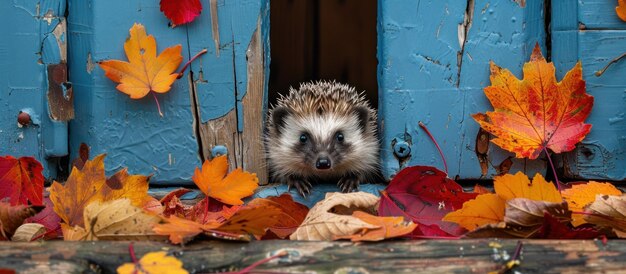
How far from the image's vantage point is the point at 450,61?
11.1 ft

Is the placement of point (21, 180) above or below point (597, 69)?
below

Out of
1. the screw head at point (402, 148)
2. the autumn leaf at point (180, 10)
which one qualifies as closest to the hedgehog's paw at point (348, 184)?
the screw head at point (402, 148)

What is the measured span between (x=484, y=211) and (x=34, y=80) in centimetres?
203

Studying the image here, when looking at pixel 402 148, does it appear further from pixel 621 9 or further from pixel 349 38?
pixel 349 38

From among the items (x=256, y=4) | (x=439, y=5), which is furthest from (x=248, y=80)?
(x=439, y=5)

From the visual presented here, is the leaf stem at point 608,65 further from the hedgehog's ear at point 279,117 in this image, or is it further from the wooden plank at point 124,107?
the wooden plank at point 124,107

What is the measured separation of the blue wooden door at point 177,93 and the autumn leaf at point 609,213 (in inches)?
60.1

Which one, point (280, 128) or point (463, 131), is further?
point (280, 128)

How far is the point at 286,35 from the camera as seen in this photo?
595 cm

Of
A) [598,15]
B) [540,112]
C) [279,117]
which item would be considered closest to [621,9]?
[598,15]

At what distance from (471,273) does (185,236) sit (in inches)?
33.5

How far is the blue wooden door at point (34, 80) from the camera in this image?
3.30m

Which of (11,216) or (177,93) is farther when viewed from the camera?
(177,93)

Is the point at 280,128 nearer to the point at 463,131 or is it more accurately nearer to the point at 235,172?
the point at 235,172
